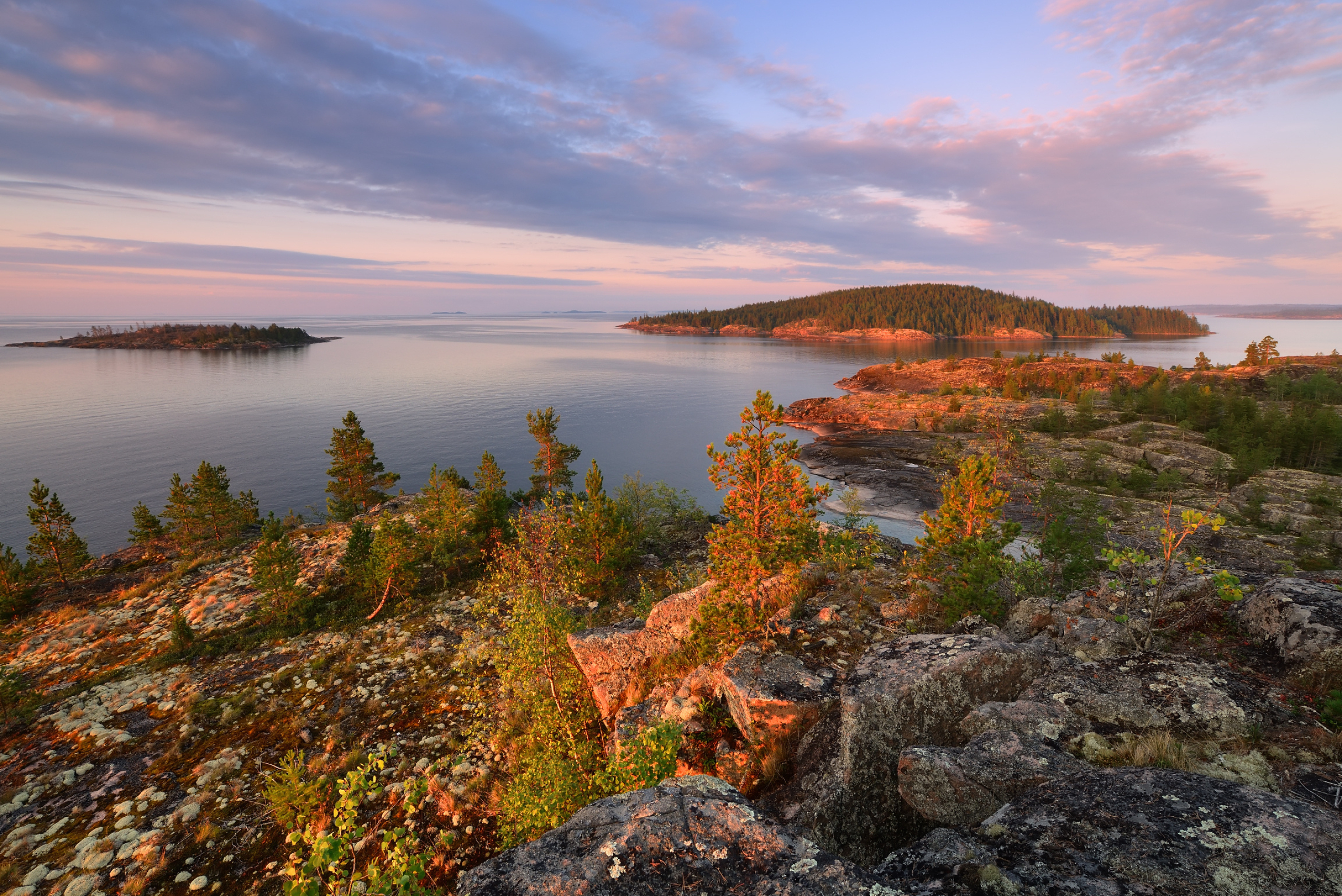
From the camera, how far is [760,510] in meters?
14.8

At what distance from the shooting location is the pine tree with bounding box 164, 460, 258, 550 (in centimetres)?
3988

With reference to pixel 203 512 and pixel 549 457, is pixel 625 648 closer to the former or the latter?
pixel 549 457

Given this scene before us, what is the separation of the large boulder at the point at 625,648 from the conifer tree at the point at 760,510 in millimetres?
1883

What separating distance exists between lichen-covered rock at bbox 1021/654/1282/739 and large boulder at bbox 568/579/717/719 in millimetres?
8814

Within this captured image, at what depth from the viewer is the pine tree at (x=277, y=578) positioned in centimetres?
2559

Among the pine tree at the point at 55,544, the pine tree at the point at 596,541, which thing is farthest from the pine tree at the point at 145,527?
the pine tree at the point at 596,541

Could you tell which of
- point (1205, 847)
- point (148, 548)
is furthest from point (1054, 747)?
point (148, 548)

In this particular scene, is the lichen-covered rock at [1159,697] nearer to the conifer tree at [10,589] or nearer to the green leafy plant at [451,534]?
the green leafy plant at [451,534]

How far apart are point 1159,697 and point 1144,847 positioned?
193 inches

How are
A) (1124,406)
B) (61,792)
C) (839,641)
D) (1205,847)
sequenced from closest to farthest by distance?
(1205,847), (839,641), (61,792), (1124,406)

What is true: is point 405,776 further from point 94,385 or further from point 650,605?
point 94,385

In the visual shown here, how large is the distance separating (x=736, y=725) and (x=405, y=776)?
37.0 feet

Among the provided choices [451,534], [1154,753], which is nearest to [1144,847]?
[1154,753]

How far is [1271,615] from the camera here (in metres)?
10.3
